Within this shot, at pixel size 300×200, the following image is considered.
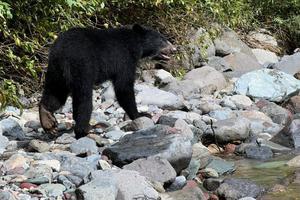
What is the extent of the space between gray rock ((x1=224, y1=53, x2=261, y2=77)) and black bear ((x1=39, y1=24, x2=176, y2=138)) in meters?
5.12

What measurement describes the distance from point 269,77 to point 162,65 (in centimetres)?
228

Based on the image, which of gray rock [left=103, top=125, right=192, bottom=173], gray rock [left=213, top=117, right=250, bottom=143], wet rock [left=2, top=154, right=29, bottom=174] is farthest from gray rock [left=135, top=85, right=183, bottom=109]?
wet rock [left=2, top=154, right=29, bottom=174]

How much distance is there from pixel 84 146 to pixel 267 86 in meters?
5.14

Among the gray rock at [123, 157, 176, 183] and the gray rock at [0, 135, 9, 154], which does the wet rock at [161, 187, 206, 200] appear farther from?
the gray rock at [0, 135, 9, 154]

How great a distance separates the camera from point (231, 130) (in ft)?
25.4

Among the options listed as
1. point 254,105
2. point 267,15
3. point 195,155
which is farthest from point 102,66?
point 267,15

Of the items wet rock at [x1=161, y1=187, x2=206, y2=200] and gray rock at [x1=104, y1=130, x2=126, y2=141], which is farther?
gray rock at [x1=104, y1=130, x2=126, y2=141]

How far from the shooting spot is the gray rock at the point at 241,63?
500 inches

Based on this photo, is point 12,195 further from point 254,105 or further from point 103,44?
point 254,105

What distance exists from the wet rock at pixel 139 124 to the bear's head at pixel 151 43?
1006 millimetres

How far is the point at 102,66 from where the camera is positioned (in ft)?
23.0

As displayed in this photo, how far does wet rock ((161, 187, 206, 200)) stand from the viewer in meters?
5.31

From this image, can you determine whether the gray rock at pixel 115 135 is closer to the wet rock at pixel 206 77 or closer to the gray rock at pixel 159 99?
the gray rock at pixel 159 99

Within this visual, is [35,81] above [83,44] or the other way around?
the other way around
